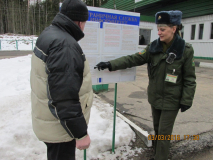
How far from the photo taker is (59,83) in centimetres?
110

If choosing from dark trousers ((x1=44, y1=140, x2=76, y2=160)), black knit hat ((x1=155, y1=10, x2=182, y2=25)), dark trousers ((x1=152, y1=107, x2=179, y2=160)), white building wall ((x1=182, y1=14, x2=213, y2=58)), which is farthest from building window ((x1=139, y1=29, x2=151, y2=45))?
dark trousers ((x1=44, y1=140, x2=76, y2=160))

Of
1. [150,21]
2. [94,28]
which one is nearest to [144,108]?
[94,28]

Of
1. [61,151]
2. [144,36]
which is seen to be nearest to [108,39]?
[61,151]

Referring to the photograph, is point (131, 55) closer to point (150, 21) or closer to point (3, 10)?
point (150, 21)

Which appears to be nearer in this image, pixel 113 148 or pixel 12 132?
pixel 113 148

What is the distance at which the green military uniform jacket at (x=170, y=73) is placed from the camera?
1999mm

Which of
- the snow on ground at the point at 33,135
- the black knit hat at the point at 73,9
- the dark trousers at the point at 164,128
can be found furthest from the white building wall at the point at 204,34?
the black knit hat at the point at 73,9

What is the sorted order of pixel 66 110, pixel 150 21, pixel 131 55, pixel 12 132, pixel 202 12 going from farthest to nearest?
pixel 150 21
pixel 202 12
pixel 12 132
pixel 131 55
pixel 66 110

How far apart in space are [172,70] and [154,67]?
23 cm

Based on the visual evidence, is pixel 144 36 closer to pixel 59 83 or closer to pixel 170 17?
pixel 170 17

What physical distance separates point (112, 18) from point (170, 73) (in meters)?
1.01

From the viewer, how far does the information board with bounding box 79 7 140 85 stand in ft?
6.97

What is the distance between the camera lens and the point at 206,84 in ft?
20.4

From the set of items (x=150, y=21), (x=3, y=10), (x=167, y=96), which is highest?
(x=3, y=10)
